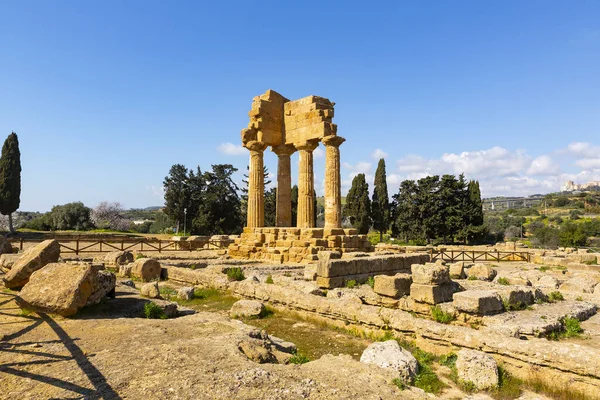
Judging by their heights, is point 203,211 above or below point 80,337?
above

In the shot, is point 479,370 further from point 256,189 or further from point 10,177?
point 10,177

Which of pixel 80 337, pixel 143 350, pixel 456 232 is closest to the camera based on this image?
pixel 143 350

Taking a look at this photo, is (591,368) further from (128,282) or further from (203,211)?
(203,211)

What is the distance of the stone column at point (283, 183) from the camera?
22359 millimetres

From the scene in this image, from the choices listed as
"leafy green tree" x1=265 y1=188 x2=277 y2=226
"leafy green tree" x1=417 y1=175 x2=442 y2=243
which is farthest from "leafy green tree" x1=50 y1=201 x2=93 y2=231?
"leafy green tree" x1=417 y1=175 x2=442 y2=243

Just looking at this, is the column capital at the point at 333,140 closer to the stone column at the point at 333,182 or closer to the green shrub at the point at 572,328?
the stone column at the point at 333,182

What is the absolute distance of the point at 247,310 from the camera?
29.4ft

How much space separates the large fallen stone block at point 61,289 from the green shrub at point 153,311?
922 millimetres

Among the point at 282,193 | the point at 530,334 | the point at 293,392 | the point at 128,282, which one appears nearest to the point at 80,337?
the point at 293,392

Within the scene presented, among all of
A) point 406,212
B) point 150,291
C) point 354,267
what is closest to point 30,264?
point 150,291

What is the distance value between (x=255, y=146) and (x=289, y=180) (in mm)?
2880

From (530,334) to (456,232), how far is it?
40.4 meters

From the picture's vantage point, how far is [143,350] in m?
4.88

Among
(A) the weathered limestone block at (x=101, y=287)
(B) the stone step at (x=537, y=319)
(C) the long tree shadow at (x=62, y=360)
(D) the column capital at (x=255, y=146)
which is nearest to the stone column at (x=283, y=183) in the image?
(D) the column capital at (x=255, y=146)
